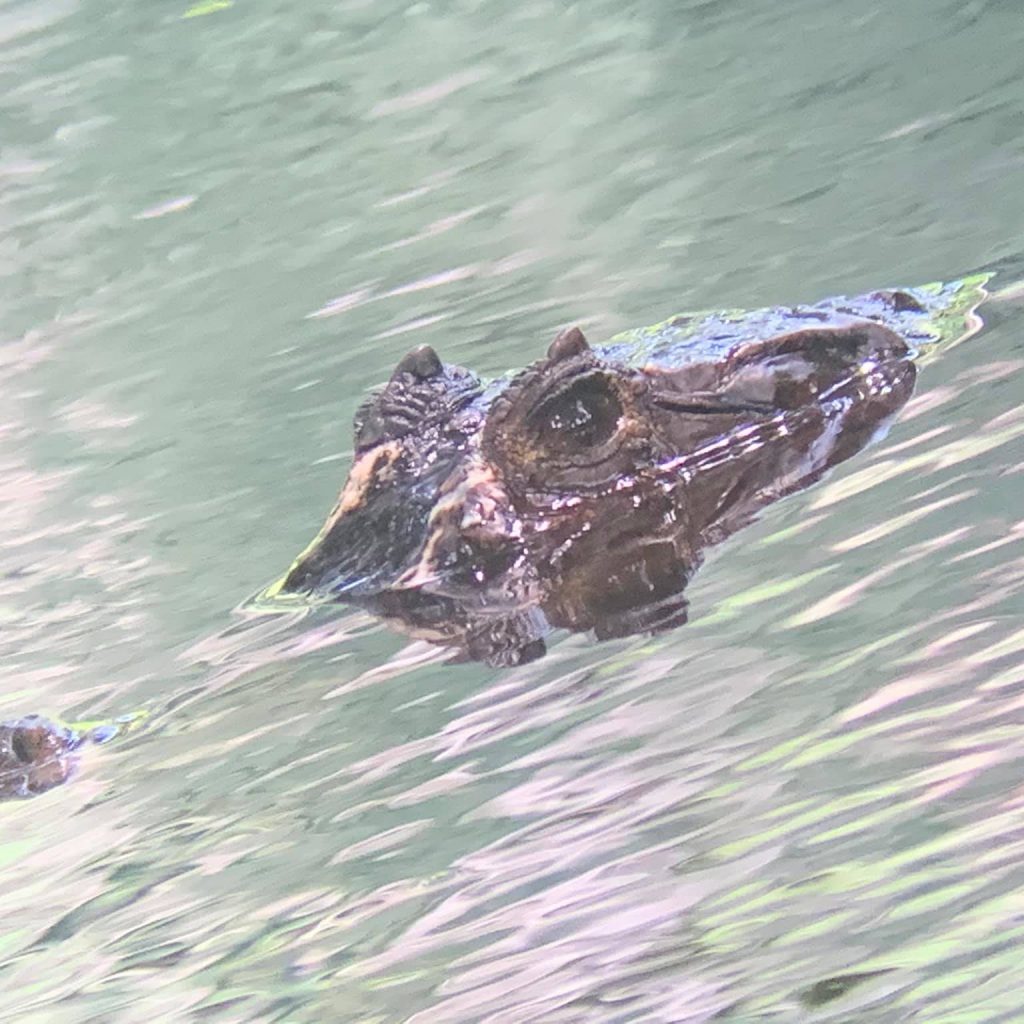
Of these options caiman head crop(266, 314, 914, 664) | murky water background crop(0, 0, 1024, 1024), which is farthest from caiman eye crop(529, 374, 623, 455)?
murky water background crop(0, 0, 1024, 1024)

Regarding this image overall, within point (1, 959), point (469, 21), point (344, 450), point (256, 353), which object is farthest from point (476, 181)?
point (1, 959)

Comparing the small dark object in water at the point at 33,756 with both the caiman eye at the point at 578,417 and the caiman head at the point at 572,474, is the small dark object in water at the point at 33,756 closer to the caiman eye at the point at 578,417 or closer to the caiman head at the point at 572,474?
the caiman head at the point at 572,474

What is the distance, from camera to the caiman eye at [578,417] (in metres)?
5.86

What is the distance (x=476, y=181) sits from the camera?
1329 centimetres

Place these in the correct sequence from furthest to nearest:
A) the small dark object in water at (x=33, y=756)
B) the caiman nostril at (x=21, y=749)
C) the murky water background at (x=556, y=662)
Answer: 1. the caiman nostril at (x=21, y=749)
2. the small dark object in water at (x=33, y=756)
3. the murky water background at (x=556, y=662)

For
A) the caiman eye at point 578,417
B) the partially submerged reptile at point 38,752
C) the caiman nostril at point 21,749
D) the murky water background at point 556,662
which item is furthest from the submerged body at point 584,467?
the caiman nostril at point 21,749

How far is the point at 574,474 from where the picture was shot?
589 cm

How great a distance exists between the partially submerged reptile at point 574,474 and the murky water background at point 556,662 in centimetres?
15

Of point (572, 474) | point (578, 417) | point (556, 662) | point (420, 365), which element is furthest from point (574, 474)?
point (556, 662)

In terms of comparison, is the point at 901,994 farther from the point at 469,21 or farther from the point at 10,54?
the point at 10,54

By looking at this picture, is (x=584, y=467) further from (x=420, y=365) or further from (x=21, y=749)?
(x=21, y=749)

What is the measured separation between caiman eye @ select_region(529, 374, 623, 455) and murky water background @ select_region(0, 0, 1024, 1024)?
72 cm

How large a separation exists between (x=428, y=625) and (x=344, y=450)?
2602mm

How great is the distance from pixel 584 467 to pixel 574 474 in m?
0.04
